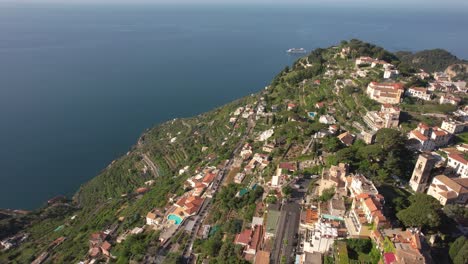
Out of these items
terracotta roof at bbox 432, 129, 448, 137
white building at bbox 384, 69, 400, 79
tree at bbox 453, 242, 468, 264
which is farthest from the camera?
white building at bbox 384, 69, 400, 79

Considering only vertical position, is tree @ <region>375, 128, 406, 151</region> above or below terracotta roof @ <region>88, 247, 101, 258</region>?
above

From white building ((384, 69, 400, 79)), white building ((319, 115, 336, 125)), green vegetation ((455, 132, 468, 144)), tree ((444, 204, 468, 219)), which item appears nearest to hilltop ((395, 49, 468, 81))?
white building ((384, 69, 400, 79))

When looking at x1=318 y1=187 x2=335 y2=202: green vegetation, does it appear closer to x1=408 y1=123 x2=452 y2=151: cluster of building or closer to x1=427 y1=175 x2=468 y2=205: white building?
x1=427 y1=175 x2=468 y2=205: white building

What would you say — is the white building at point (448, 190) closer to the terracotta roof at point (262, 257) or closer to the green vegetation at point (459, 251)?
the green vegetation at point (459, 251)

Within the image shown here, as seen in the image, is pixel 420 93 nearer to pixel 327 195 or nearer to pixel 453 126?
pixel 453 126

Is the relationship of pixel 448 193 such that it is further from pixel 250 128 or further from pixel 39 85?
pixel 39 85

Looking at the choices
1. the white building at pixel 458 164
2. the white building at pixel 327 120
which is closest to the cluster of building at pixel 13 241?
the white building at pixel 327 120

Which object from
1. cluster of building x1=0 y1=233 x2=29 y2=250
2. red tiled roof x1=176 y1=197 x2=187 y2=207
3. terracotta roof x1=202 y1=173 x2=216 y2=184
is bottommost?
cluster of building x1=0 y1=233 x2=29 y2=250

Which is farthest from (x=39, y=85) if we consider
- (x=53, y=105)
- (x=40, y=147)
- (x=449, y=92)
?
(x=449, y=92)

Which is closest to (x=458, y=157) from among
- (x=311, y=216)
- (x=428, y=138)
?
(x=428, y=138)
